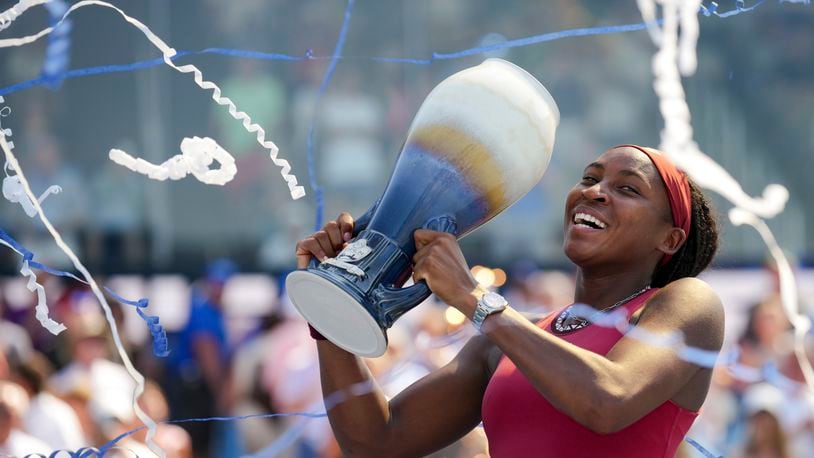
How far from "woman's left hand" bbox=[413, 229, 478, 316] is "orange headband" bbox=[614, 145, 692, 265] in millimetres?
391

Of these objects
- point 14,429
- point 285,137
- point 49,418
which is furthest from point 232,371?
point 285,137

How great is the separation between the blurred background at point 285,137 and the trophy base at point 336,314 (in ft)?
9.48

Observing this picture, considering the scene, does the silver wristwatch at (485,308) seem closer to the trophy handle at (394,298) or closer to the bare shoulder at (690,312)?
the trophy handle at (394,298)

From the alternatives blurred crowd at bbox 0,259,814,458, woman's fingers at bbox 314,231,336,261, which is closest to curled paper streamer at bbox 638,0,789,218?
woman's fingers at bbox 314,231,336,261

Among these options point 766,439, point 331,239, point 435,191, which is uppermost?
point 435,191

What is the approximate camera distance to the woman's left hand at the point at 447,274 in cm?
155

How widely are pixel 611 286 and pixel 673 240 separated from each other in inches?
4.6

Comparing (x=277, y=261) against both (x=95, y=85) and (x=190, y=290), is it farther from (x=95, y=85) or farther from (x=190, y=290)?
(x=95, y=85)

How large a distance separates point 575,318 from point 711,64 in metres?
4.67

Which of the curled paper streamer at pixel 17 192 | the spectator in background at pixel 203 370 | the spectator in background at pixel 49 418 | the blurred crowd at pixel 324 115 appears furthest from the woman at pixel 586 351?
the blurred crowd at pixel 324 115

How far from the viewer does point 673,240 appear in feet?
5.89

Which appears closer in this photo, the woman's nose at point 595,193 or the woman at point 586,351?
the woman at point 586,351

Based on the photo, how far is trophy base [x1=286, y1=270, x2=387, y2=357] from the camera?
1.57 m

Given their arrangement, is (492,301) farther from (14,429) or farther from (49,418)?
(49,418)
